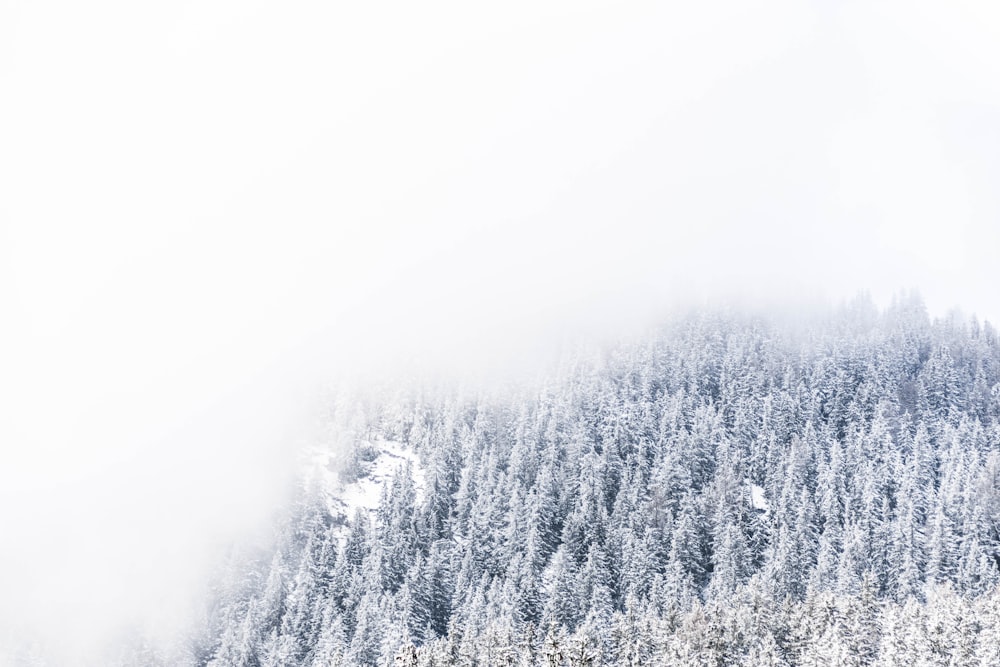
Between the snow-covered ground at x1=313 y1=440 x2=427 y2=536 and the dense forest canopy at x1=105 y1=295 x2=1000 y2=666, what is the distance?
1785 millimetres

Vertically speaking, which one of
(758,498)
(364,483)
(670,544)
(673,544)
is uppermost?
(364,483)

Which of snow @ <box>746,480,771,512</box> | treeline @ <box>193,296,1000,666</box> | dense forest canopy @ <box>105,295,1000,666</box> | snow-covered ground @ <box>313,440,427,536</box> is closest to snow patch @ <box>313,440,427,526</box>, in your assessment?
snow-covered ground @ <box>313,440,427,536</box>

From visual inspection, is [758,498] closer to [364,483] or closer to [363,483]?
[364,483]

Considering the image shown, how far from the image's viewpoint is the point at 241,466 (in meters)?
198

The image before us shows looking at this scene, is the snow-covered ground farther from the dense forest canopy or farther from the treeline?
the treeline

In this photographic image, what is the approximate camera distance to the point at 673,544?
150 metres

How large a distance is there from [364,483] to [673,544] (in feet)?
233

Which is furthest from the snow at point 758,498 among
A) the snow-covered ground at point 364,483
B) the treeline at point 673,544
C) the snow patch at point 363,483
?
the snow-covered ground at point 364,483

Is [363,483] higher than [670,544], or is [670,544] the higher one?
[363,483]

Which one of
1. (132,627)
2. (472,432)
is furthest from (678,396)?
(132,627)

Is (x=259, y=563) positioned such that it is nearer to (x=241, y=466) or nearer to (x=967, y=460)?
(x=241, y=466)

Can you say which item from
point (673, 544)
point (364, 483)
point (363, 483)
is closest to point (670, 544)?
point (673, 544)

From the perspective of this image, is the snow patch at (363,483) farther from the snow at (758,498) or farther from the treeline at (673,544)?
the snow at (758,498)

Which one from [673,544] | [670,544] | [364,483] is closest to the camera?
[673,544]
